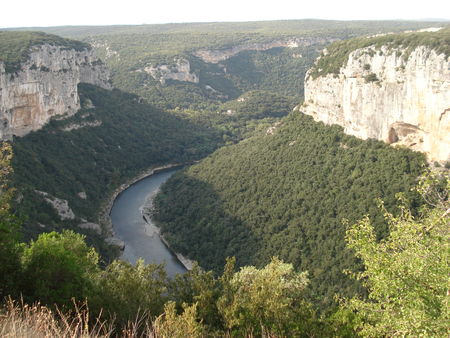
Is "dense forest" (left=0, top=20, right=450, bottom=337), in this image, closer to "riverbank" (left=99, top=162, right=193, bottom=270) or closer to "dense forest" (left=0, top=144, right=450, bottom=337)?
"dense forest" (left=0, top=144, right=450, bottom=337)

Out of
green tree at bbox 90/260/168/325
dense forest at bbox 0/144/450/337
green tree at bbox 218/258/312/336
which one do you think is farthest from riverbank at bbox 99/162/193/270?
green tree at bbox 218/258/312/336

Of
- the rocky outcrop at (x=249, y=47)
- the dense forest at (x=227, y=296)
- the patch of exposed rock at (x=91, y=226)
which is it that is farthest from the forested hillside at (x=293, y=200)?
the rocky outcrop at (x=249, y=47)

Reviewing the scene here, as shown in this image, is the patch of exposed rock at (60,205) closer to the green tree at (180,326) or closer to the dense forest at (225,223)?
the dense forest at (225,223)

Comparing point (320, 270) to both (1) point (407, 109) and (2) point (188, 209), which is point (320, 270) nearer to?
(1) point (407, 109)

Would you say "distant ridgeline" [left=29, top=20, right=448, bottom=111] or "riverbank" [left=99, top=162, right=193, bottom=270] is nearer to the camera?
"riverbank" [left=99, top=162, right=193, bottom=270]

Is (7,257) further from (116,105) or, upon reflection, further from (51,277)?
(116,105)
